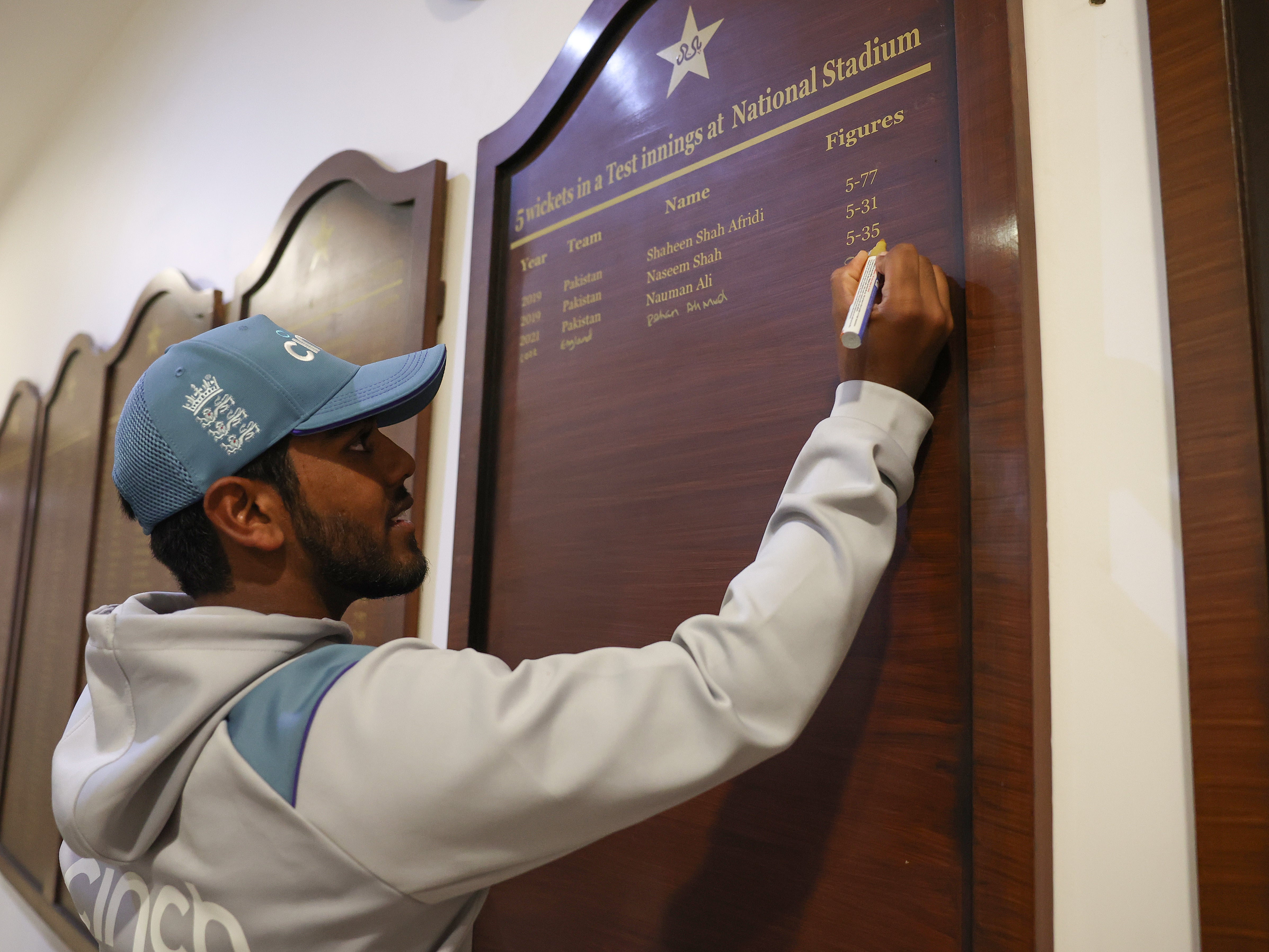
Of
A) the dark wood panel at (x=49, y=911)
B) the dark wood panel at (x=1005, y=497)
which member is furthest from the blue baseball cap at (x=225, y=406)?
the dark wood panel at (x=49, y=911)

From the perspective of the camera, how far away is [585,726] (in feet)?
2.04

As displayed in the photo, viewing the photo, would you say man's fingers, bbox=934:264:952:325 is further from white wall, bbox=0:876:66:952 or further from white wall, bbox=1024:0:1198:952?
white wall, bbox=0:876:66:952

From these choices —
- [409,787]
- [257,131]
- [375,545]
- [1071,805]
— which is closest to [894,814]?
[1071,805]

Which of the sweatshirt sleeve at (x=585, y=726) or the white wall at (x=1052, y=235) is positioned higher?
the white wall at (x=1052, y=235)

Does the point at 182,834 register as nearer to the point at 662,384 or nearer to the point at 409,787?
the point at 409,787

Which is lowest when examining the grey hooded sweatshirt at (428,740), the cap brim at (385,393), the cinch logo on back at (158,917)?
the cinch logo on back at (158,917)

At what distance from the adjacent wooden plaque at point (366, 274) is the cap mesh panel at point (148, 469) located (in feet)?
1.61

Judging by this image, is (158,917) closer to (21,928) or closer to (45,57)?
(21,928)

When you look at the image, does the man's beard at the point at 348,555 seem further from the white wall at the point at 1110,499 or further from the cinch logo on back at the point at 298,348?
the white wall at the point at 1110,499

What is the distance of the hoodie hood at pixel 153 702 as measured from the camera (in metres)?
0.65

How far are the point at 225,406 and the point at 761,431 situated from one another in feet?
1.55

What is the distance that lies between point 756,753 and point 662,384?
45 cm

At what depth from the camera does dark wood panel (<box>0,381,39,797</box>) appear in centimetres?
273

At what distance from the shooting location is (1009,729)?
25.1 inches
